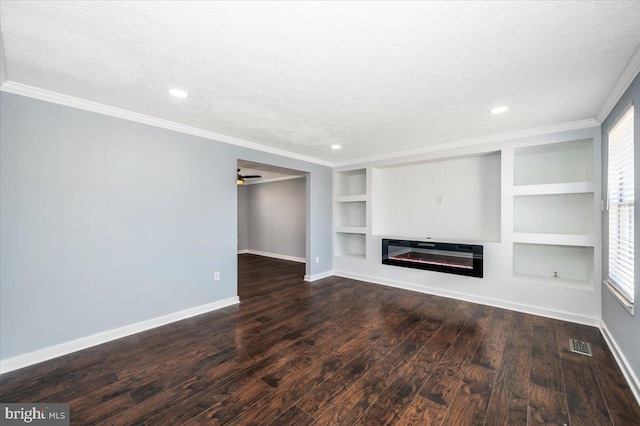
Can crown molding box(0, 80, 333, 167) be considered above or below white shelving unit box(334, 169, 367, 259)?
above

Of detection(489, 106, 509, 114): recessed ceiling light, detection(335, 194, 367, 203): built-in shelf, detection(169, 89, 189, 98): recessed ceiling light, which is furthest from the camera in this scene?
detection(335, 194, 367, 203): built-in shelf

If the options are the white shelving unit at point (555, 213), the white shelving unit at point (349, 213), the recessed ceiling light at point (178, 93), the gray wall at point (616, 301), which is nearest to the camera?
the gray wall at point (616, 301)

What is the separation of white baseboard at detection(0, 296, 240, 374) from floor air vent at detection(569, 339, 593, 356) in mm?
4156

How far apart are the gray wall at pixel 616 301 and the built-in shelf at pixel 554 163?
52 cm

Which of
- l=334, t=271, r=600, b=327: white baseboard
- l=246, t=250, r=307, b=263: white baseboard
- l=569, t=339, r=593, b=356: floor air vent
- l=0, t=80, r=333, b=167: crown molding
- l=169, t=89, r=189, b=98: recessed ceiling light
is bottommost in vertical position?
l=246, t=250, r=307, b=263: white baseboard

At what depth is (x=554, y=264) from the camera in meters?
3.78

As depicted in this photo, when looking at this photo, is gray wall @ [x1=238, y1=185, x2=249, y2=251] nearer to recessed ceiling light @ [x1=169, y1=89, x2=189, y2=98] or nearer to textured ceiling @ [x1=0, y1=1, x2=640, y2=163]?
textured ceiling @ [x1=0, y1=1, x2=640, y2=163]

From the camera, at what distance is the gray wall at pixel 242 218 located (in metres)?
9.09

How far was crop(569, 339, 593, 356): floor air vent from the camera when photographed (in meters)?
2.56

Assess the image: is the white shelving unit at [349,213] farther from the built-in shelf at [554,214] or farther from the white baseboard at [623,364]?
the white baseboard at [623,364]

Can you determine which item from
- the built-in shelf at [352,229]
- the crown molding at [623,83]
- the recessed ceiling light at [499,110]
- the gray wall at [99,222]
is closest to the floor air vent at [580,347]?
the crown molding at [623,83]

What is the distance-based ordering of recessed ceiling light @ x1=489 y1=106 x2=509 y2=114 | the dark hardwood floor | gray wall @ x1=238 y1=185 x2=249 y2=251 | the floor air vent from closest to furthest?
the dark hardwood floor < the floor air vent < recessed ceiling light @ x1=489 y1=106 x2=509 y2=114 < gray wall @ x1=238 y1=185 x2=249 y2=251

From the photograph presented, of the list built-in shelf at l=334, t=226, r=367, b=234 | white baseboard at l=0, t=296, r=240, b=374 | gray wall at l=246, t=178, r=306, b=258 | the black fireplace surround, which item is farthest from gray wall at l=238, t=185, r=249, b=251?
the black fireplace surround

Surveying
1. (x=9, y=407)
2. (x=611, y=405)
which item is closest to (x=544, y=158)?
(x=611, y=405)
